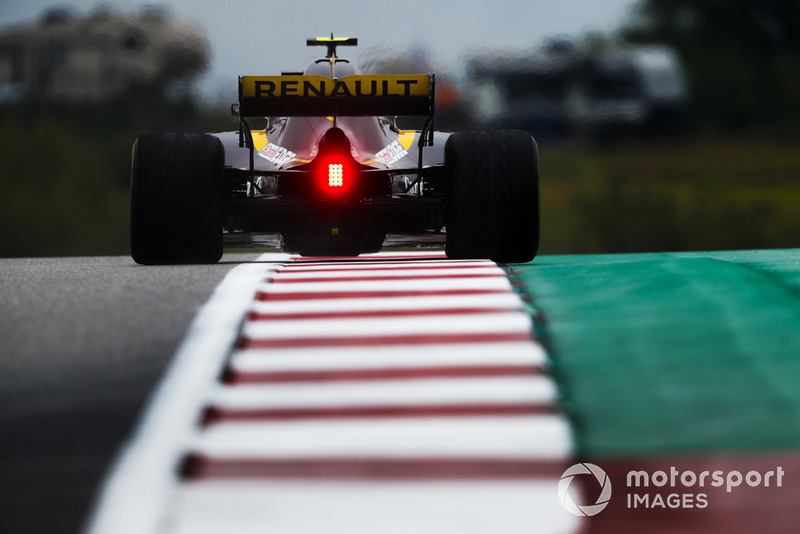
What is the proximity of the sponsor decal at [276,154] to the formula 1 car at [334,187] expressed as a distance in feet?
0.09

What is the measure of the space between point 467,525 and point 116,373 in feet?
3.58

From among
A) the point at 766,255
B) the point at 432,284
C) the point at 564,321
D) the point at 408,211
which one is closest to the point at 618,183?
the point at 766,255

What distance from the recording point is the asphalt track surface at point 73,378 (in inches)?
87.5

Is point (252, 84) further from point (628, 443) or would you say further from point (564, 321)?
point (628, 443)

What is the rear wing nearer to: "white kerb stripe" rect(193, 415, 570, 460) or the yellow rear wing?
the yellow rear wing

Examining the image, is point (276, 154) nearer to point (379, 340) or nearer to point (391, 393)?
point (379, 340)

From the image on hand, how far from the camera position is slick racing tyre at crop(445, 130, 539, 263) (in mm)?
5125

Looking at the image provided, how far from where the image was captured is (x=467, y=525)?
2.20m

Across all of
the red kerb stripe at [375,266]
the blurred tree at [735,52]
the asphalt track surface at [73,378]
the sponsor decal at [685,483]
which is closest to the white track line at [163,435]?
the asphalt track surface at [73,378]

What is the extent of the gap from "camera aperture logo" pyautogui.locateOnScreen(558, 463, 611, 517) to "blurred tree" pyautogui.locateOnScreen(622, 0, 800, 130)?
6.29 meters

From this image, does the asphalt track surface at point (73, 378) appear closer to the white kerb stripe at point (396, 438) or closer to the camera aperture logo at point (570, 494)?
the white kerb stripe at point (396, 438)

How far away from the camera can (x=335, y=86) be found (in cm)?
513

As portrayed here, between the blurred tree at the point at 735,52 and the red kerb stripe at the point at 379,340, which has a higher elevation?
the blurred tree at the point at 735,52

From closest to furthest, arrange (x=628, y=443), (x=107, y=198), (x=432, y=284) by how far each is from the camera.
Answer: (x=628, y=443), (x=432, y=284), (x=107, y=198)
